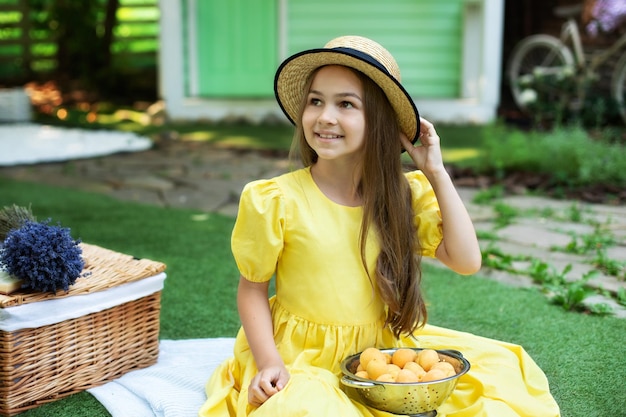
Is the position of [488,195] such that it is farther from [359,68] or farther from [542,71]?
[542,71]

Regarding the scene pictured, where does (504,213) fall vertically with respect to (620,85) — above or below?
below

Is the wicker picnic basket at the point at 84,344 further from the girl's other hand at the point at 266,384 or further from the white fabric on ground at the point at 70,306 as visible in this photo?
the girl's other hand at the point at 266,384

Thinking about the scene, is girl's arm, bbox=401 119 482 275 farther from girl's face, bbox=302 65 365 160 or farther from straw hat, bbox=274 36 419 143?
girl's face, bbox=302 65 365 160

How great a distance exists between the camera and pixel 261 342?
6.51 feet

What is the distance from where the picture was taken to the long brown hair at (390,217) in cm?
203

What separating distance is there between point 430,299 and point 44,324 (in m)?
1.58

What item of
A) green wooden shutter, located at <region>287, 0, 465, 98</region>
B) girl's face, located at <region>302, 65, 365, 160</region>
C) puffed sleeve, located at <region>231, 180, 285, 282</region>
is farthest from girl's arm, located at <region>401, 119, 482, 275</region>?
green wooden shutter, located at <region>287, 0, 465, 98</region>

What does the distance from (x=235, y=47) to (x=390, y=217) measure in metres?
6.86

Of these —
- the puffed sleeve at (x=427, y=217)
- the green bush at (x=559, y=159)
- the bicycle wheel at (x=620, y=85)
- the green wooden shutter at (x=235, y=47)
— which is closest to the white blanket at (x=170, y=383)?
the puffed sleeve at (x=427, y=217)

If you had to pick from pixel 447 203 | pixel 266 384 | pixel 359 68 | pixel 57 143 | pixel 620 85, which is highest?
pixel 359 68

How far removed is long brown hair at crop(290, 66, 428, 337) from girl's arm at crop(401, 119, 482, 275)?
0.23ft

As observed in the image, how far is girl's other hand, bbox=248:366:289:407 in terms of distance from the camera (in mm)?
1870

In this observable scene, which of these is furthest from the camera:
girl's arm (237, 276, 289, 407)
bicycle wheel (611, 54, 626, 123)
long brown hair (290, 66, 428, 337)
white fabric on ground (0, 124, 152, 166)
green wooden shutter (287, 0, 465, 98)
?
green wooden shutter (287, 0, 465, 98)

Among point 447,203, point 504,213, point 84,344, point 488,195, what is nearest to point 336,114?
point 447,203
